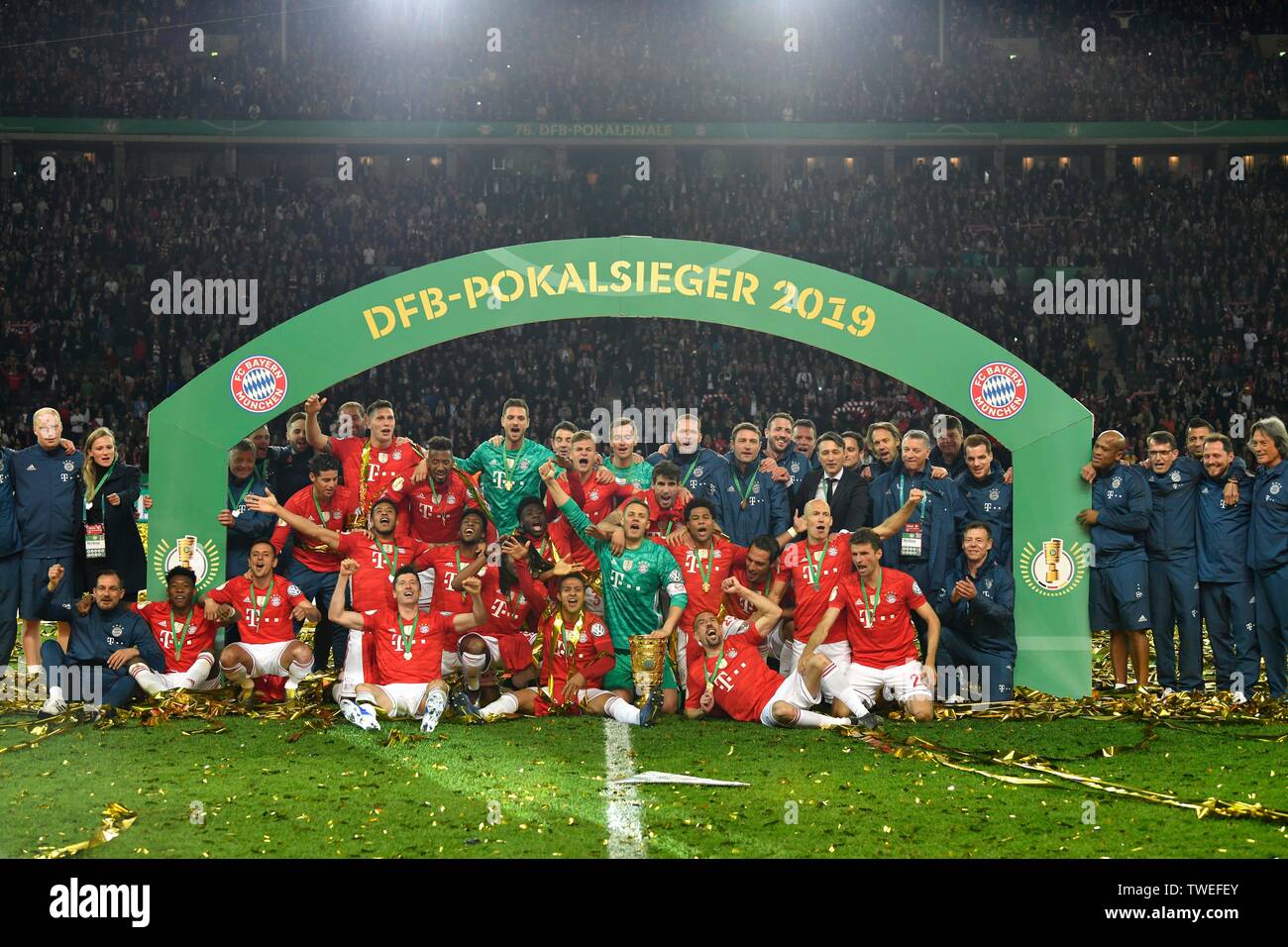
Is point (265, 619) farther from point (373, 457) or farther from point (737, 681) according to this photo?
point (737, 681)

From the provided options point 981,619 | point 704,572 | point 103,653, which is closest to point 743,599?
point 704,572

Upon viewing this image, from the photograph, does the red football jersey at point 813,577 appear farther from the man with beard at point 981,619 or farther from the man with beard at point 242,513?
the man with beard at point 242,513

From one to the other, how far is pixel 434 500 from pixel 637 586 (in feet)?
6.58

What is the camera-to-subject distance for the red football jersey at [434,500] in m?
10.8

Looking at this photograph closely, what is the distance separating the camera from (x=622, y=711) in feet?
30.9

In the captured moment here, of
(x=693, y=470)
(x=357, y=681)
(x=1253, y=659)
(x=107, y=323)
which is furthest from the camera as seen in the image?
(x=107, y=323)

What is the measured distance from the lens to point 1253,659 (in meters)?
10.3

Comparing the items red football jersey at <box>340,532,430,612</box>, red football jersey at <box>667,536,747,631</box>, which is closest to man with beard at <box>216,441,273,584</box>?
red football jersey at <box>340,532,430,612</box>

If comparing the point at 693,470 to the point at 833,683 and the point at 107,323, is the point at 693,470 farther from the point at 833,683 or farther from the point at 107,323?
the point at 107,323

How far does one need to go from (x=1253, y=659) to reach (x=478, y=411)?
→ 1617cm

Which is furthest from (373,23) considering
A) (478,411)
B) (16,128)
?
(478,411)

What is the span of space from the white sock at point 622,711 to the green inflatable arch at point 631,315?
2.89m

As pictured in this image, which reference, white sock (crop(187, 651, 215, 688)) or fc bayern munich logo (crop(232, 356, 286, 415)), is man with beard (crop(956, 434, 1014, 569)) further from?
white sock (crop(187, 651, 215, 688))

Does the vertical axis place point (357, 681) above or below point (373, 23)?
below
